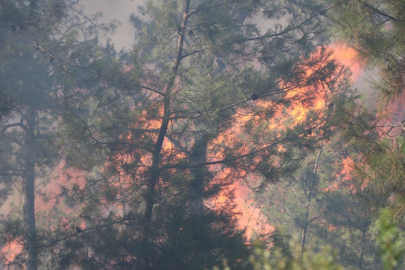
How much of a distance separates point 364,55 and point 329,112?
116 inches

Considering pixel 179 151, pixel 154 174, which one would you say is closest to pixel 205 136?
pixel 179 151

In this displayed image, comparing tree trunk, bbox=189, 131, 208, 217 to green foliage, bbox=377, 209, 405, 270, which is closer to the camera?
green foliage, bbox=377, 209, 405, 270

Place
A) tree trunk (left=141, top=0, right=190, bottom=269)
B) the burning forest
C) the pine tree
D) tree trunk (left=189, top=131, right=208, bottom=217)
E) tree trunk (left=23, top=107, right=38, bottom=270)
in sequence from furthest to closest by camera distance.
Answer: tree trunk (left=23, top=107, right=38, bottom=270)
tree trunk (left=189, top=131, right=208, bottom=217)
the pine tree
tree trunk (left=141, top=0, right=190, bottom=269)
the burning forest

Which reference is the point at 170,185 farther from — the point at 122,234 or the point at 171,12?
the point at 171,12

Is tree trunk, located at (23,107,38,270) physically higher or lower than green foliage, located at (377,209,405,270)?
higher

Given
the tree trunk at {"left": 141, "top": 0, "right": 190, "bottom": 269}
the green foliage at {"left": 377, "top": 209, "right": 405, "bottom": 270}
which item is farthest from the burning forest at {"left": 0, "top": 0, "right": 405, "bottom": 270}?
the green foliage at {"left": 377, "top": 209, "right": 405, "bottom": 270}

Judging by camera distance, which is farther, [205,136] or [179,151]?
[179,151]

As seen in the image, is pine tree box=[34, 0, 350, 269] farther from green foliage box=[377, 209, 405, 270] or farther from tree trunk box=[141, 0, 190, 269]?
green foliage box=[377, 209, 405, 270]

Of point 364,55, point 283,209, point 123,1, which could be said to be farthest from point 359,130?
point 123,1

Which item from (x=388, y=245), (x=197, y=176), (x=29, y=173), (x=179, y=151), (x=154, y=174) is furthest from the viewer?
(x=29, y=173)

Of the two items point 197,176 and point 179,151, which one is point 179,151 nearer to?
point 179,151

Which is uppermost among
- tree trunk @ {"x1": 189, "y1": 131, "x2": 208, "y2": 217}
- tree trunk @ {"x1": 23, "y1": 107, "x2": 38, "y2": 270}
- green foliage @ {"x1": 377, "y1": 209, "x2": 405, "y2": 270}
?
tree trunk @ {"x1": 23, "y1": 107, "x2": 38, "y2": 270}

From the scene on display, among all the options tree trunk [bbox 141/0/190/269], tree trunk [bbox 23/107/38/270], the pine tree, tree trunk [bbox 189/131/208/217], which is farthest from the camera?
tree trunk [bbox 23/107/38/270]

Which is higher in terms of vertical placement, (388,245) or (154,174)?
(154,174)
